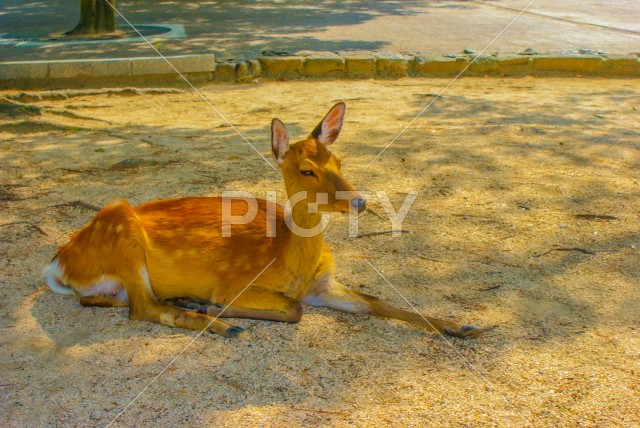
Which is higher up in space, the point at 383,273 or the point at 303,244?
the point at 303,244

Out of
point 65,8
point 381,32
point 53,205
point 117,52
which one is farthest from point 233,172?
point 65,8

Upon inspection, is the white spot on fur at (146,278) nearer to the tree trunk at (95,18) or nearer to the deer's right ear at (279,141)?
the deer's right ear at (279,141)

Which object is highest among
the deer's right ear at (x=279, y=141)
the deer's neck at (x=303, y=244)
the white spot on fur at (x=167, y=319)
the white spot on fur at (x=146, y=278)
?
the deer's right ear at (x=279, y=141)

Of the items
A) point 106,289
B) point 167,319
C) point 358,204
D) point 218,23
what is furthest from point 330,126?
point 218,23

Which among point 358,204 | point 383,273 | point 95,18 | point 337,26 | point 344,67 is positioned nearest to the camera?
point 358,204

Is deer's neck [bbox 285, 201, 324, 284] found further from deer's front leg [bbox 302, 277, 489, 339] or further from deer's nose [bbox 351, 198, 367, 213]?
deer's nose [bbox 351, 198, 367, 213]

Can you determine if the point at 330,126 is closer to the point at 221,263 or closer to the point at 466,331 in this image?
the point at 221,263

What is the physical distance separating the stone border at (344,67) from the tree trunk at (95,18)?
97.8 inches

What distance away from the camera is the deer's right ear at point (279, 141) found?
379cm

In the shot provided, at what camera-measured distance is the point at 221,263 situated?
12.6 feet

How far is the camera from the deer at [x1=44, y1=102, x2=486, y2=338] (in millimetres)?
3775

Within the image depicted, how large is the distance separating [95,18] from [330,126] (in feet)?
26.8

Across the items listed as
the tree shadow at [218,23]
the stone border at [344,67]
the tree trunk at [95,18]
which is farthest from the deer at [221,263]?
the tree trunk at [95,18]

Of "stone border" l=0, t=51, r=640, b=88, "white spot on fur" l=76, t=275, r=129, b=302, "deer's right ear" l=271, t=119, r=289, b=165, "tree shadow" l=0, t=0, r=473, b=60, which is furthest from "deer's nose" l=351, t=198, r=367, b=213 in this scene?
"tree shadow" l=0, t=0, r=473, b=60
